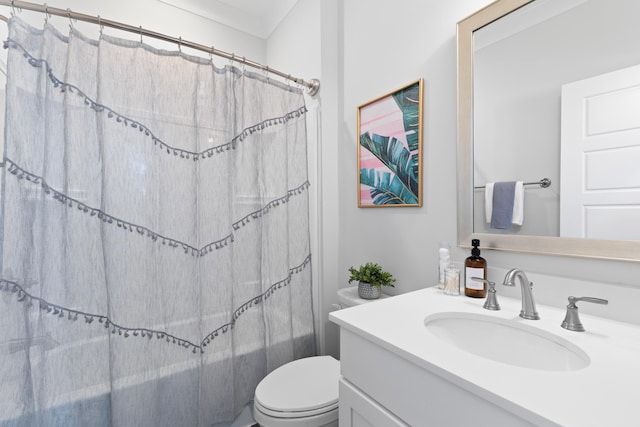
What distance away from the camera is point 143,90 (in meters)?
1.18

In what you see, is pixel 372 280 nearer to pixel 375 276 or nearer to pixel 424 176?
pixel 375 276

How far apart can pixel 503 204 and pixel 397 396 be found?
0.75 m

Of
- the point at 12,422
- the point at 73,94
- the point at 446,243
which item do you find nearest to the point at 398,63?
the point at 446,243

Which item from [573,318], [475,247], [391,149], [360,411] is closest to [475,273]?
[475,247]

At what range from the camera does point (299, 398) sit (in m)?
1.09

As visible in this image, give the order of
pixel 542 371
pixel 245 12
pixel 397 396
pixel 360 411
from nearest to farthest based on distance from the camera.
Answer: pixel 542 371 → pixel 397 396 → pixel 360 411 → pixel 245 12

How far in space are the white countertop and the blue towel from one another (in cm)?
28

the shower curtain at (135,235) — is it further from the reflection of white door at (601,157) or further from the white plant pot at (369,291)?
the reflection of white door at (601,157)

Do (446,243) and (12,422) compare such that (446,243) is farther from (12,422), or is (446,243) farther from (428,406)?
(12,422)

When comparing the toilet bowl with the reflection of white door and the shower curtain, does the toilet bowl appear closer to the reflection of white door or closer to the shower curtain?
the shower curtain

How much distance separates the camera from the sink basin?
697 mm

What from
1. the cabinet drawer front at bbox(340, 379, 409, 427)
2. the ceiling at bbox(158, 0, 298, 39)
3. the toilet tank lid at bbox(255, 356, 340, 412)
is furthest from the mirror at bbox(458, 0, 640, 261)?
the ceiling at bbox(158, 0, 298, 39)

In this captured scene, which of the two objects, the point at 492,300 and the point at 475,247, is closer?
the point at 492,300

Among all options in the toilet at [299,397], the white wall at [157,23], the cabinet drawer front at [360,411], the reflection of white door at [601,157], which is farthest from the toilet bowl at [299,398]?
the white wall at [157,23]
